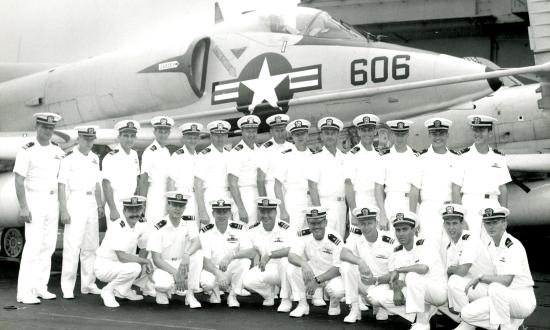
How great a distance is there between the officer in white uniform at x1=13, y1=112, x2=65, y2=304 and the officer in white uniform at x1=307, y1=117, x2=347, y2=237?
252cm

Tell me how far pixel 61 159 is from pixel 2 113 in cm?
552

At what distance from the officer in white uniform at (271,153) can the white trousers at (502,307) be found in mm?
2968

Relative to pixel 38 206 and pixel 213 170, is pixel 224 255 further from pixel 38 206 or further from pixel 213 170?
pixel 38 206

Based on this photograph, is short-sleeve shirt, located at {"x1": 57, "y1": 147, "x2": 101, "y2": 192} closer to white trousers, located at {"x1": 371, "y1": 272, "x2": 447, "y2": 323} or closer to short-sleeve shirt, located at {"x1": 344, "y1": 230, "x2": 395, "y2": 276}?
short-sleeve shirt, located at {"x1": 344, "y1": 230, "x2": 395, "y2": 276}

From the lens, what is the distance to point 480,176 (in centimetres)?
626

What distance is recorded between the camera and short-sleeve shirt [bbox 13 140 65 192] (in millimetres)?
6789

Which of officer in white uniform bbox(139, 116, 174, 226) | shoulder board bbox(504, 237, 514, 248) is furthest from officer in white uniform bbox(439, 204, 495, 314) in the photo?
officer in white uniform bbox(139, 116, 174, 226)

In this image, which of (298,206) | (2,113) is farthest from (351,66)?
(2,113)

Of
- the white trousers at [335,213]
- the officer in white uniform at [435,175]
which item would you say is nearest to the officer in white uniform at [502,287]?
the officer in white uniform at [435,175]

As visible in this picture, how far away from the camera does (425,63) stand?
774 centimetres

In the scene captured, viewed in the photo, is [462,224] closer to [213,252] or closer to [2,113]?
[213,252]

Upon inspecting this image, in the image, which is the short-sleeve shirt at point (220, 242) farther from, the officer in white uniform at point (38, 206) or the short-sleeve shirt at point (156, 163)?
the officer in white uniform at point (38, 206)

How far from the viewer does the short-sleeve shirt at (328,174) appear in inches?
280

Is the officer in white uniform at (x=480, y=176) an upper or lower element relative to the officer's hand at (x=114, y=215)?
upper
